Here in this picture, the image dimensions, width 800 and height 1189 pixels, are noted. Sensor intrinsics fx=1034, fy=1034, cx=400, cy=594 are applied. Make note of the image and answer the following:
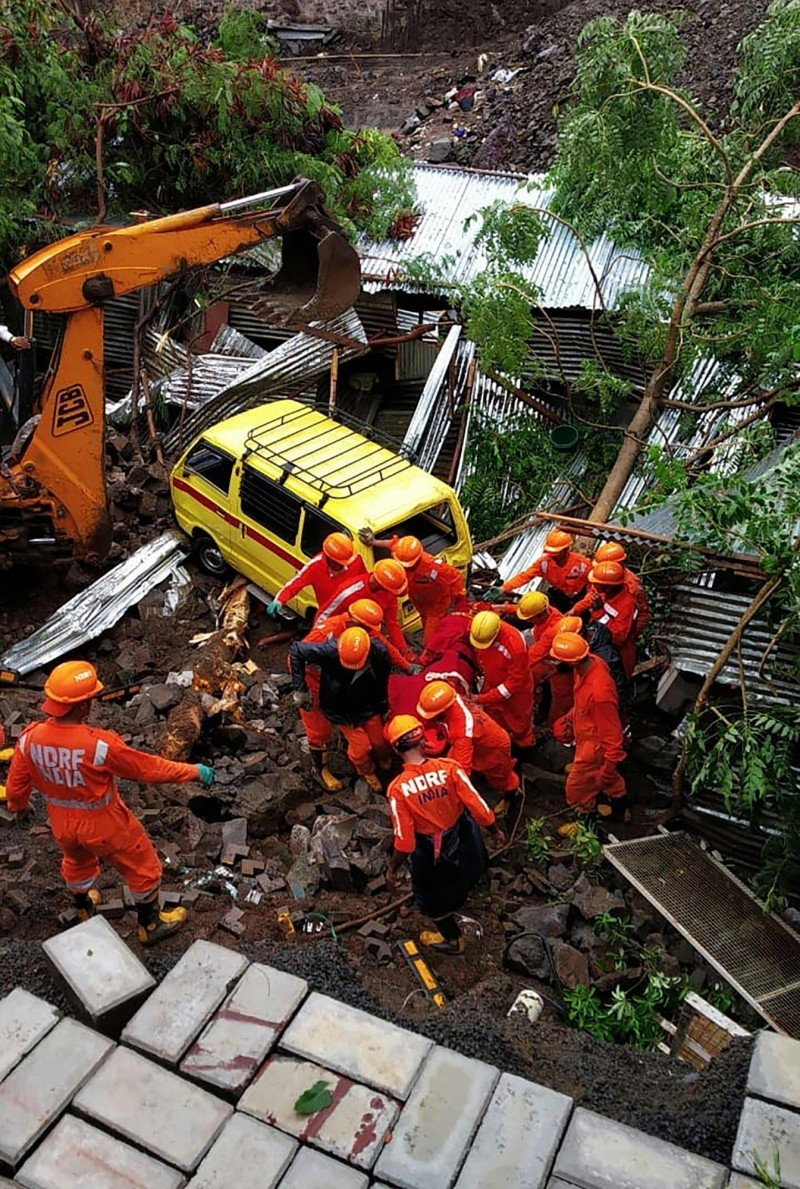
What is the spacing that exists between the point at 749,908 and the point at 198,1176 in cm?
415

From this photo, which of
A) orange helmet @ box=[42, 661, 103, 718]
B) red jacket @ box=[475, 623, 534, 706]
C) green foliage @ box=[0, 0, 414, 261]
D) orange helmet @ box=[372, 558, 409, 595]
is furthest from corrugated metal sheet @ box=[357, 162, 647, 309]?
orange helmet @ box=[42, 661, 103, 718]

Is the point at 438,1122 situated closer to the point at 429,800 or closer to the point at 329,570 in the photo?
the point at 429,800

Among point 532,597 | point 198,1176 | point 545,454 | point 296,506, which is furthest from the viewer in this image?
point 545,454

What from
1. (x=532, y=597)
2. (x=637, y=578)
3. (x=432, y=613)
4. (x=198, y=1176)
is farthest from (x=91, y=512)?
(x=198, y=1176)

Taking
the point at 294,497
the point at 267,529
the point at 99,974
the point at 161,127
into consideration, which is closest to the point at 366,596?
the point at 294,497

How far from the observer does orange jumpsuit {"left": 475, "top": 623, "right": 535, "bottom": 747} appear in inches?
286

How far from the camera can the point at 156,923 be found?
6.07 meters

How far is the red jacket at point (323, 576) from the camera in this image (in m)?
8.02

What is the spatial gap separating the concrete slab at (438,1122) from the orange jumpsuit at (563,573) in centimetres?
479

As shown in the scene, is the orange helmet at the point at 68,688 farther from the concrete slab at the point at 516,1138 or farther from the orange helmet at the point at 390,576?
the concrete slab at the point at 516,1138

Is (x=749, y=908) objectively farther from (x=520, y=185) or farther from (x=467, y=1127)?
(x=520, y=185)

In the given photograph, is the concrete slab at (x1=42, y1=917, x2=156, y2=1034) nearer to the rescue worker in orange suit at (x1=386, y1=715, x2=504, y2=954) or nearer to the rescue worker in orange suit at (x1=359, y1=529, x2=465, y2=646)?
the rescue worker in orange suit at (x1=386, y1=715, x2=504, y2=954)

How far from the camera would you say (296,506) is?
29.1 feet

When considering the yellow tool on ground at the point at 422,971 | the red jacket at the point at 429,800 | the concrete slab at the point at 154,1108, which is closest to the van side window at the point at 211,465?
the red jacket at the point at 429,800
